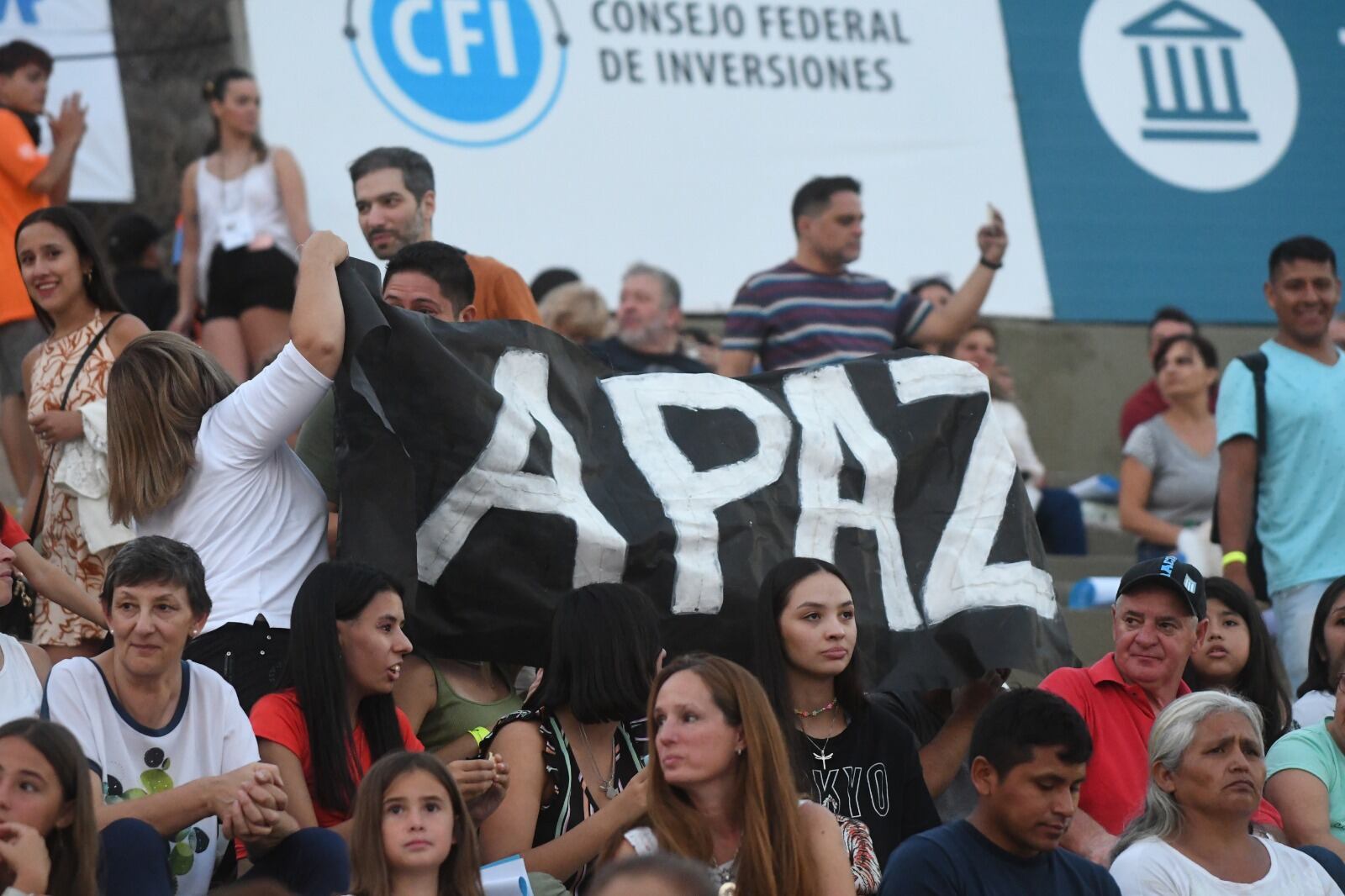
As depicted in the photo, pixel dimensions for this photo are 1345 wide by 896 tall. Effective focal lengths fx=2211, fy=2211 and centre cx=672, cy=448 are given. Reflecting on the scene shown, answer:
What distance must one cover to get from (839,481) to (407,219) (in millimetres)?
1683

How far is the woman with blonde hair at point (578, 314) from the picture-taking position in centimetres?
942

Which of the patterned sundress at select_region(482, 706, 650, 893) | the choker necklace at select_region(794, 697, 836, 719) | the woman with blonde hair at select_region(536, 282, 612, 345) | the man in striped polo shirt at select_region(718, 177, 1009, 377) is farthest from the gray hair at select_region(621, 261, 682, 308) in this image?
the patterned sundress at select_region(482, 706, 650, 893)

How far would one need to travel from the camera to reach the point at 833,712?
18.6 ft

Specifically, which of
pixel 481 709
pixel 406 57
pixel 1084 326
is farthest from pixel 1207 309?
pixel 481 709

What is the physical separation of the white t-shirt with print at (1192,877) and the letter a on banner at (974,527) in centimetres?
115

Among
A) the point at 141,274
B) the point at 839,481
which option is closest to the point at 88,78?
the point at 141,274

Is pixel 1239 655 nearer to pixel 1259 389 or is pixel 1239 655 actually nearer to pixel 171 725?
pixel 1259 389

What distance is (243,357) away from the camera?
29.4ft

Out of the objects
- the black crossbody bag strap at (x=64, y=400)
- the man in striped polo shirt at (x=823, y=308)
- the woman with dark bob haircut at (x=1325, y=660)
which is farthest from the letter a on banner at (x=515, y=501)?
the man in striped polo shirt at (x=823, y=308)

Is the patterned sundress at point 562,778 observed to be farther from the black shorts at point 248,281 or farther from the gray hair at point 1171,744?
the black shorts at point 248,281

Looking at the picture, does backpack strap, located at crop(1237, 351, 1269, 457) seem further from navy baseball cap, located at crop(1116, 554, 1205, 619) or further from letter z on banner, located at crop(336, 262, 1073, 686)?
navy baseball cap, located at crop(1116, 554, 1205, 619)

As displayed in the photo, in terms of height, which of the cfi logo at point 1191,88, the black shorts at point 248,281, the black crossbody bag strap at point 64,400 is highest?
the cfi logo at point 1191,88

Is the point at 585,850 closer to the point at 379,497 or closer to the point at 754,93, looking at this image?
the point at 379,497

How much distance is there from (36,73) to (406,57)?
7.20 feet
